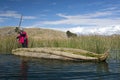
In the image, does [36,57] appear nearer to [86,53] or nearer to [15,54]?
[15,54]

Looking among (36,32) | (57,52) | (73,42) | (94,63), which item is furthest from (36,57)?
(36,32)

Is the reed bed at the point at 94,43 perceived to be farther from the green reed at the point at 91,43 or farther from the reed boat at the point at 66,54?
the reed boat at the point at 66,54

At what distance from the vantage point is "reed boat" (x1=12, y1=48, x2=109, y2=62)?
15574 millimetres

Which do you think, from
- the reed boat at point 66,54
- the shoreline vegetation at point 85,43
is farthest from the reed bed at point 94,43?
the reed boat at point 66,54

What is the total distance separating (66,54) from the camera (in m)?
16.7

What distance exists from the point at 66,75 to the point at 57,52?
6086 mm

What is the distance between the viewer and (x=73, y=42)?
840 inches

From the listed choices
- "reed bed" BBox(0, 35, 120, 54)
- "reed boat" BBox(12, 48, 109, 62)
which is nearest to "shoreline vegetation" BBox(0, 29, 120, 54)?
"reed bed" BBox(0, 35, 120, 54)

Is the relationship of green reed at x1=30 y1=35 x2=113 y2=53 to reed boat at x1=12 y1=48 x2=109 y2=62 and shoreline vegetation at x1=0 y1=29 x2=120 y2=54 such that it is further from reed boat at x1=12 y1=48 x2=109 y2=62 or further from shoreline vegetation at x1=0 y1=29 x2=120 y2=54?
reed boat at x1=12 y1=48 x2=109 y2=62

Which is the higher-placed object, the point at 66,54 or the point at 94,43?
the point at 94,43

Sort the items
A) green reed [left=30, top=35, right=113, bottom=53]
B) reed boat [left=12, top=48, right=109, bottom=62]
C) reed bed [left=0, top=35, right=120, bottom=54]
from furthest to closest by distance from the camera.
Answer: reed bed [left=0, top=35, right=120, bottom=54], green reed [left=30, top=35, right=113, bottom=53], reed boat [left=12, top=48, right=109, bottom=62]

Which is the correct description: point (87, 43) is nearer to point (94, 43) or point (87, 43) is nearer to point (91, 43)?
point (91, 43)

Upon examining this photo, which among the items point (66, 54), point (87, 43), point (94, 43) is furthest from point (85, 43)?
point (66, 54)

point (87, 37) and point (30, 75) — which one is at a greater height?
point (87, 37)
